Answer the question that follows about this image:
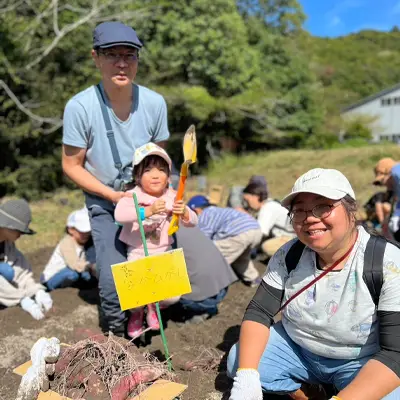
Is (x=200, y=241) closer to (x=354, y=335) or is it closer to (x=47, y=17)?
→ (x=354, y=335)

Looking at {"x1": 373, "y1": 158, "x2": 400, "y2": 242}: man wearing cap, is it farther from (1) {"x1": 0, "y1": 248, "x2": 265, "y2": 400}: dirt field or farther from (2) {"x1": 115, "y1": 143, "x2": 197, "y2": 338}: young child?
(2) {"x1": 115, "y1": 143, "x2": 197, "y2": 338}: young child

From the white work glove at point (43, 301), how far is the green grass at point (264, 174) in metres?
2.46

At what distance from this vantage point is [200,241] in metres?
3.60

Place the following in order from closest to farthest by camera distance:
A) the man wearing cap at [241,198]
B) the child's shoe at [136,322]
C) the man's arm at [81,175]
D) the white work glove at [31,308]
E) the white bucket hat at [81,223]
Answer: the man's arm at [81,175]
the child's shoe at [136,322]
the white work glove at [31,308]
the white bucket hat at [81,223]
the man wearing cap at [241,198]

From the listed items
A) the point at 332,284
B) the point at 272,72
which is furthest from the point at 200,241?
the point at 272,72

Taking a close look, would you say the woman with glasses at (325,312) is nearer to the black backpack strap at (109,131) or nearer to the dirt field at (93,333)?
the dirt field at (93,333)

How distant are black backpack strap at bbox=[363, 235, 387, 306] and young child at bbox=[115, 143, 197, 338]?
1.11 metres

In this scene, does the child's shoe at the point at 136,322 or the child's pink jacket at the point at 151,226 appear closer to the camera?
the child's pink jacket at the point at 151,226

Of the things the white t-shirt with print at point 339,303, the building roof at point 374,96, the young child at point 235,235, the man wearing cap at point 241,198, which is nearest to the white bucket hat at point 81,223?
the young child at point 235,235

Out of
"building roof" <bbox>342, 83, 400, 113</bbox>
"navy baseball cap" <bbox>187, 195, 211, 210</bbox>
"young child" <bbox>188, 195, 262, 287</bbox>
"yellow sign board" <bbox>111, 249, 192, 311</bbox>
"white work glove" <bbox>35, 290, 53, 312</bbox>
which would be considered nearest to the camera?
"yellow sign board" <bbox>111, 249, 192, 311</bbox>

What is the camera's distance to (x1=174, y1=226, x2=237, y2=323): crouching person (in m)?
3.49

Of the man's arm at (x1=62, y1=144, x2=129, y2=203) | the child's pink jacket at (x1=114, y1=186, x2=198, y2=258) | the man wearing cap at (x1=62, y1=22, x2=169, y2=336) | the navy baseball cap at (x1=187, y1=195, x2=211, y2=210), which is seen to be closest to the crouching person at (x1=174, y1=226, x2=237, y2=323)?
the child's pink jacket at (x1=114, y1=186, x2=198, y2=258)

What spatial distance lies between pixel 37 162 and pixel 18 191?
35.0 inches

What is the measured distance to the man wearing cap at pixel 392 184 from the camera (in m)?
5.00
